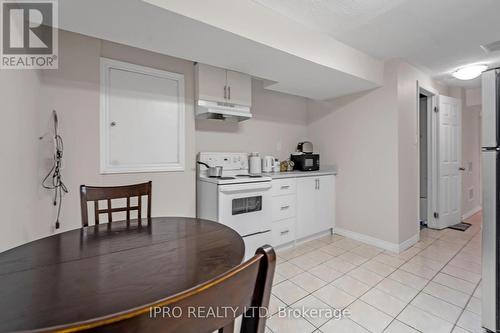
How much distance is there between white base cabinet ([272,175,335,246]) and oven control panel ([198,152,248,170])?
584mm

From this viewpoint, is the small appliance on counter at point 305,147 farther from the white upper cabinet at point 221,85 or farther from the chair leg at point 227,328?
the chair leg at point 227,328

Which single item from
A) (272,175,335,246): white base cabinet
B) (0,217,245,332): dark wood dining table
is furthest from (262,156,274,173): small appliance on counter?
(0,217,245,332): dark wood dining table

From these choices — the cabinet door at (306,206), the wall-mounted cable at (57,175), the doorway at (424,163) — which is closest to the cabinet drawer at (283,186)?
the cabinet door at (306,206)

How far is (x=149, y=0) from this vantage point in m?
1.34

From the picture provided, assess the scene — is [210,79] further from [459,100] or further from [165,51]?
[459,100]

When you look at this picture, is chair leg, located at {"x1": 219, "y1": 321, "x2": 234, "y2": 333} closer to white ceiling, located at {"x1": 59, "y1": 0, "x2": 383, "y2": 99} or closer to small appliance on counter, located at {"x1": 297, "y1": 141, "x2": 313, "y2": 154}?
white ceiling, located at {"x1": 59, "y1": 0, "x2": 383, "y2": 99}

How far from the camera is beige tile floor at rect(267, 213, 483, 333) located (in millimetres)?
1578

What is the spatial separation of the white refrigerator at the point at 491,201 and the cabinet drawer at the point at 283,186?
1.74 m

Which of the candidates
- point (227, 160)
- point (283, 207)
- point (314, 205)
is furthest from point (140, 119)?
point (314, 205)

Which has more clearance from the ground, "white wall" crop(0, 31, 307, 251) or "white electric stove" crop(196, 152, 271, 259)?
"white wall" crop(0, 31, 307, 251)

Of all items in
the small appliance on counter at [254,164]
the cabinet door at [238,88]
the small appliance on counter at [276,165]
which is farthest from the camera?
the small appliance on counter at [276,165]

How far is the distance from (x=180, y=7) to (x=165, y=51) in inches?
23.3

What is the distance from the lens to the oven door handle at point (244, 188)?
228 centimetres

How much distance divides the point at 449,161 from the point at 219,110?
3.71 meters
